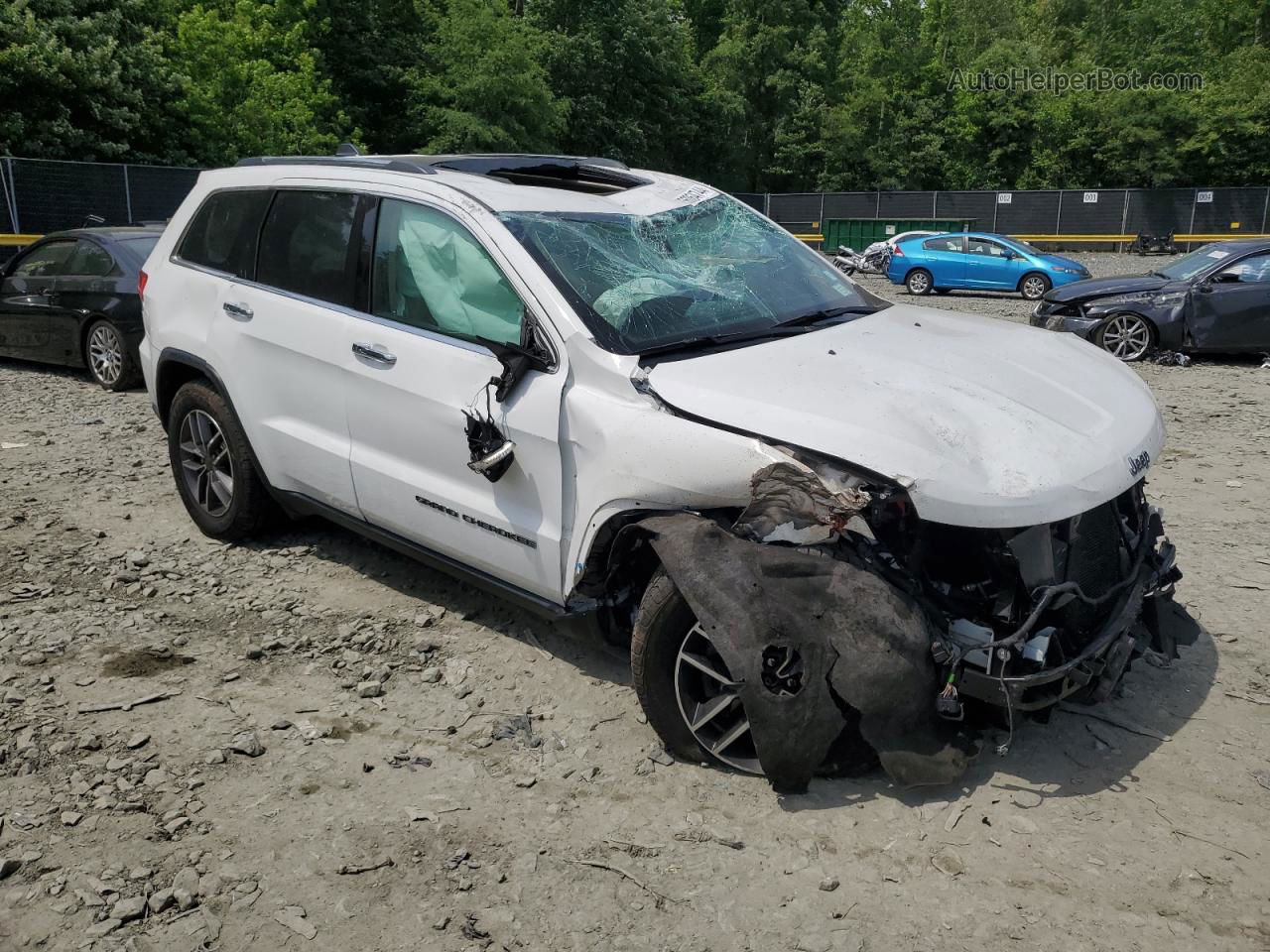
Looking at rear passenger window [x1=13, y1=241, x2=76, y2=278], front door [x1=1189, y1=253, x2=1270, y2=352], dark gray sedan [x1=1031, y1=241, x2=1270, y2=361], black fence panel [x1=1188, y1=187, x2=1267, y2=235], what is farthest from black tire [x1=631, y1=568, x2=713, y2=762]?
black fence panel [x1=1188, y1=187, x2=1267, y2=235]

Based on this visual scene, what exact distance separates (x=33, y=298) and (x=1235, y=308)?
40.6ft

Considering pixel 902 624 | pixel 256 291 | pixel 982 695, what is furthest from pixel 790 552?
pixel 256 291

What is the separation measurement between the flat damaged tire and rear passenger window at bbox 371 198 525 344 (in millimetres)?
1142

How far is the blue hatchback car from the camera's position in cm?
2123

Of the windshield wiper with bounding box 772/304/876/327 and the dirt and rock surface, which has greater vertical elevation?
A: the windshield wiper with bounding box 772/304/876/327

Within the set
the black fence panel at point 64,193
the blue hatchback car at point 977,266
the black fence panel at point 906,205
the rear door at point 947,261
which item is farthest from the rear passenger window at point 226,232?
the black fence panel at point 906,205

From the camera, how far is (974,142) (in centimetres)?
4712

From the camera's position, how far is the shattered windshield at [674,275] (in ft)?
12.6

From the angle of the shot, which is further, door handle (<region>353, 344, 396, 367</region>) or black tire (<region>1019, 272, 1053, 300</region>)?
black tire (<region>1019, 272, 1053, 300</region>)

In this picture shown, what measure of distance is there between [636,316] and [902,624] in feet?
4.76

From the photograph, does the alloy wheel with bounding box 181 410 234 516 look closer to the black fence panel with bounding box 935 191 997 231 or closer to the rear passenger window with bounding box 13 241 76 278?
the rear passenger window with bounding box 13 241 76 278

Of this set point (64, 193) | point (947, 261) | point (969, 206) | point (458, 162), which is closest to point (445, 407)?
point (458, 162)

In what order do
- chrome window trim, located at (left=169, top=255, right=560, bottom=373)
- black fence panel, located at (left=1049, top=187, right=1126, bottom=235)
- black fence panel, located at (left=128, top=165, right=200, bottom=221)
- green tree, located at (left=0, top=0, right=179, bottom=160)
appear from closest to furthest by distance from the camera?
chrome window trim, located at (left=169, top=255, right=560, bottom=373) < black fence panel, located at (left=128, top=165, right=200, bottom=221) < green tree, located at (left=0, top=0, right=179, bottom=160) < black fence panel, located at (left=1049, top=187, right=1126, bottom=235)

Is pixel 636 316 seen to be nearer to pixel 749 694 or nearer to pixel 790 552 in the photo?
pixel 790 552
